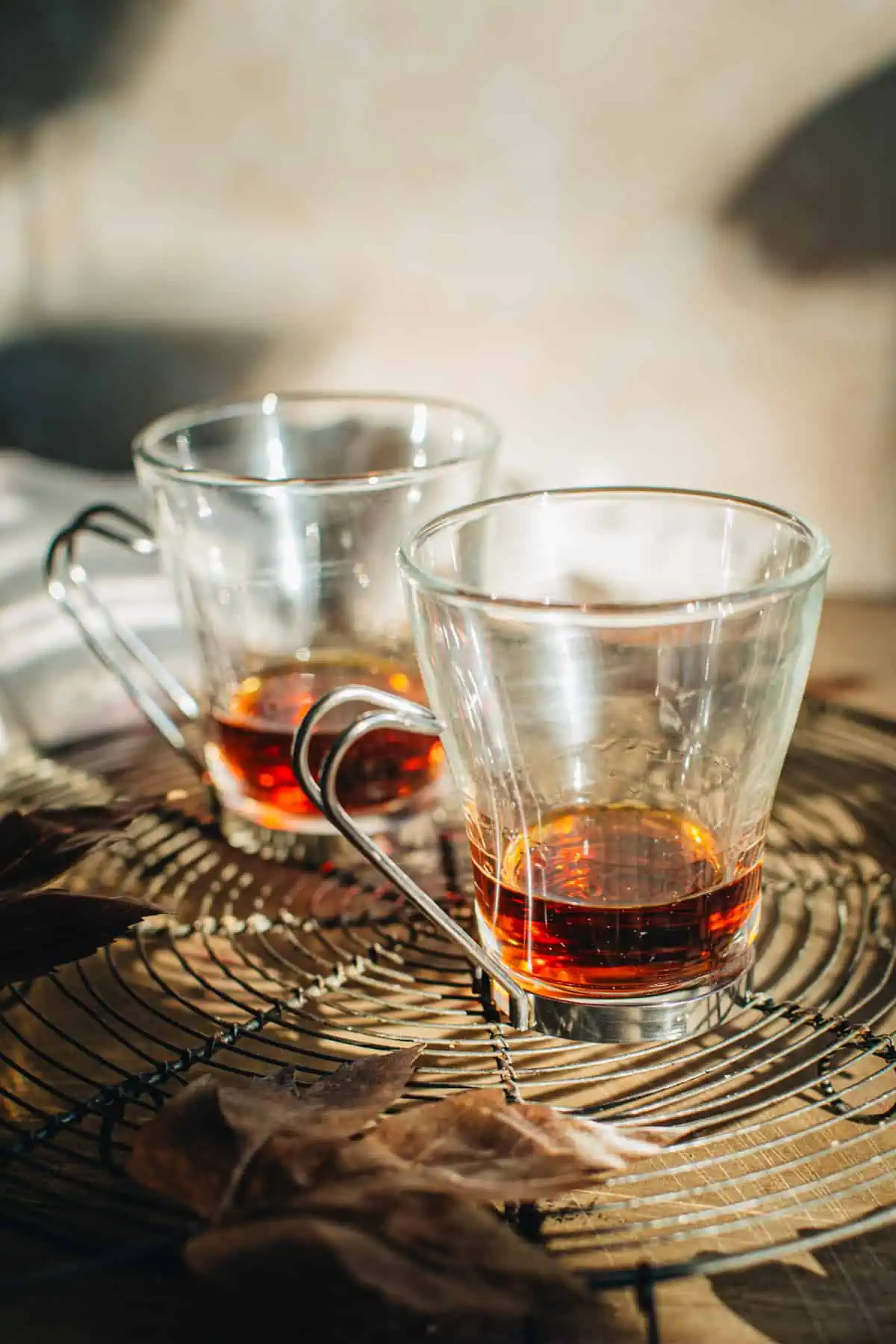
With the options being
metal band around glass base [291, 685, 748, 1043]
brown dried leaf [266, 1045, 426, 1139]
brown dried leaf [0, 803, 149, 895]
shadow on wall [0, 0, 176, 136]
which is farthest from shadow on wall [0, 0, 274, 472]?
brown dried leaf [266, 1045, 426, 1139]

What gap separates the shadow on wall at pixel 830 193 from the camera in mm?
1046

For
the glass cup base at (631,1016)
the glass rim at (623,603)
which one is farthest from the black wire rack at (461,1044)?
the glass rim at (623,603)

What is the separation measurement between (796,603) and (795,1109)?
7.5 inches

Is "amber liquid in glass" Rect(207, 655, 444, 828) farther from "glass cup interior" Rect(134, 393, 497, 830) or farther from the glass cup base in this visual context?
the glass cup base

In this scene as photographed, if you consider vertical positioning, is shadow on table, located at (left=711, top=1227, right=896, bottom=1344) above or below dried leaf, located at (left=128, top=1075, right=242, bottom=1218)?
below

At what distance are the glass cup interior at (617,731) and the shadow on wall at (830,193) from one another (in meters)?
0.54

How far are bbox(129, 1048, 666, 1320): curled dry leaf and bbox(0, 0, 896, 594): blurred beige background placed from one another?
754 millimetres

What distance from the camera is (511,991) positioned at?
1.88 ft

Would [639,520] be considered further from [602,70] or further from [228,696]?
[602,70]

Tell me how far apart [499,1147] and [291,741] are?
0.31m

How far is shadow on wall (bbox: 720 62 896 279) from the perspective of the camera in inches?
41.2

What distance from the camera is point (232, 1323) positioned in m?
0.43

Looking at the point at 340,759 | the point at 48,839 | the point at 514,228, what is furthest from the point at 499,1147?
the point at 514,228

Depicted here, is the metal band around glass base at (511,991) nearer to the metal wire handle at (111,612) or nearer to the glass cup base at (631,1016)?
the glass cup base at (631,1016)
